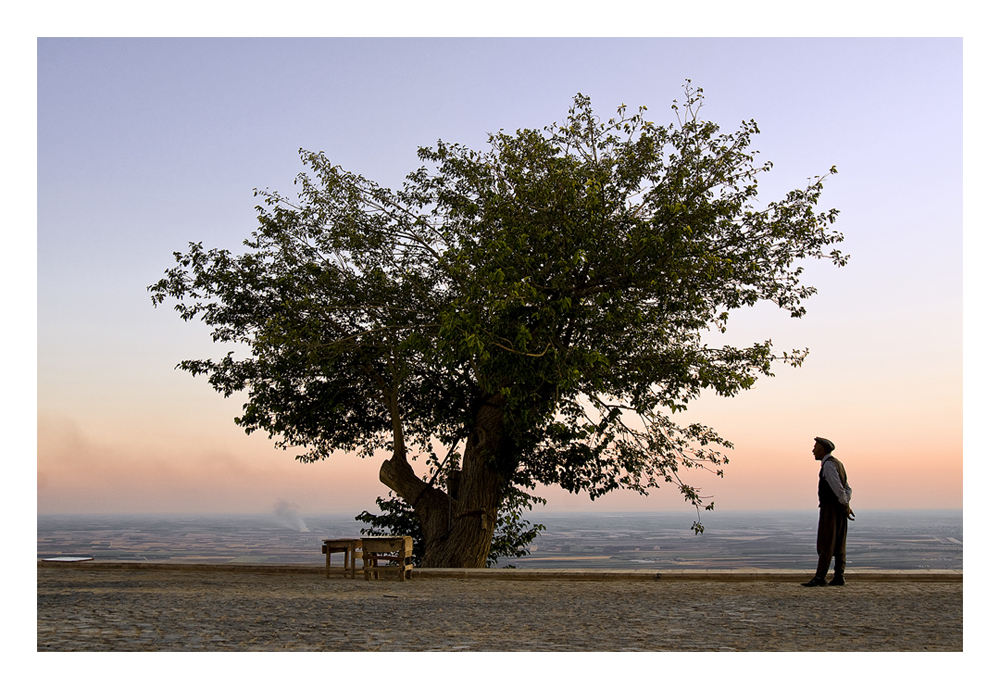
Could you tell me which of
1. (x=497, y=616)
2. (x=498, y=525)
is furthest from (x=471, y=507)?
(x=497, y=616)

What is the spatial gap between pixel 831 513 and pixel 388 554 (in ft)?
18.0

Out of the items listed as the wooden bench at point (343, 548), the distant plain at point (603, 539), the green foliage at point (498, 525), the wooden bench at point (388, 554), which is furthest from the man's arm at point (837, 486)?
the green foliage at point (498, 525)

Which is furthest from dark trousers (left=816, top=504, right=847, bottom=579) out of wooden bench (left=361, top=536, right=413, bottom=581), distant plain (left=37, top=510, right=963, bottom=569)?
wooden bench (left=361, top=536, right=413, bottom=581)

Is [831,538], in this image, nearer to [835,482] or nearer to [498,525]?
[835,482]

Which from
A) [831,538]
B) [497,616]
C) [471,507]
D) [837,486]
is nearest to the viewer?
[497,616]

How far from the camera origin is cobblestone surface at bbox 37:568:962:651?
6.86 meters

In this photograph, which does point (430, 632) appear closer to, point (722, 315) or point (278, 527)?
point (722, 315)

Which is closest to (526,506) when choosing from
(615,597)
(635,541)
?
(635,541)

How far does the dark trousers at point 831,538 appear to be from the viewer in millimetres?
10062

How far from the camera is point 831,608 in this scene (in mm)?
8484

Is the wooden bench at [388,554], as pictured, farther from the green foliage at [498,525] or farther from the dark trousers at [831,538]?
the dark trousers at [831,538]

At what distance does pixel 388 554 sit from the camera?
1194cm

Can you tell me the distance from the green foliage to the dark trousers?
6.07 metres

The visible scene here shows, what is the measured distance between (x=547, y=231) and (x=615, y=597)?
526cm
